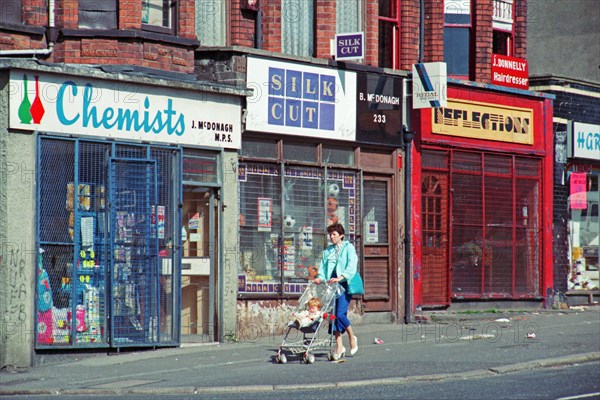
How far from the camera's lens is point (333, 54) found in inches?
826

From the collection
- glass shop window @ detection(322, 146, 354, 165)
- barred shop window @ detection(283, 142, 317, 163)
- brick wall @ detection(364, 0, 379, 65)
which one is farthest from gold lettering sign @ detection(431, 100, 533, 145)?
barred shop window @ detection(283, 142, 317, 163)

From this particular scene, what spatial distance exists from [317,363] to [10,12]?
6.72 meters

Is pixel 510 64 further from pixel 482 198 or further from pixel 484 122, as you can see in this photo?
pixel 482 198

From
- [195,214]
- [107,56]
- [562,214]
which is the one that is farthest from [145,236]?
[562,214]

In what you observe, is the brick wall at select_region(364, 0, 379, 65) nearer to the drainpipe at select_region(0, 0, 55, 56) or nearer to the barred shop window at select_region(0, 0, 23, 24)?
the drainpipe at select_region(0, 0, 55, 56)

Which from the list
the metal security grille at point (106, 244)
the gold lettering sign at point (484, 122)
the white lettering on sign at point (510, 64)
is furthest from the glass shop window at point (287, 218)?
the white lettering on sign at point (510, 64)

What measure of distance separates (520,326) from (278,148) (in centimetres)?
517

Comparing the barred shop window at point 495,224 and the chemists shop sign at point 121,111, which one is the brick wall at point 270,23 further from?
the barred shop window at point 495,224

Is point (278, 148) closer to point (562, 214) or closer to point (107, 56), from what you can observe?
point (107, 56)

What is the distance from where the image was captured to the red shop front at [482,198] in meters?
22.9

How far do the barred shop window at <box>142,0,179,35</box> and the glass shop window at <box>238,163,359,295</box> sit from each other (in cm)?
254

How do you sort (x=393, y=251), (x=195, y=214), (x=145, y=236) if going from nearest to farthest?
1. (x=145, y=236)
2. (x=195, y=214)
3. (x=393, y=251)

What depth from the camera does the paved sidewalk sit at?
13625 mm

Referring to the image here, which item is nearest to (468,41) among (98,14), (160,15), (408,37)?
(408,37)
